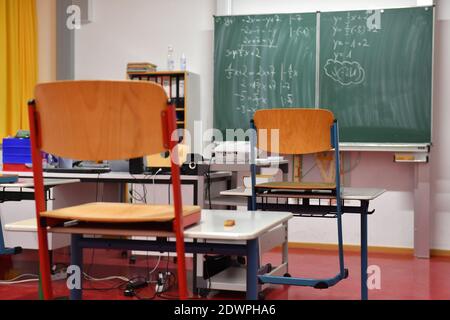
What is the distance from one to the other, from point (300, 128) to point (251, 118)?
2.17 meters

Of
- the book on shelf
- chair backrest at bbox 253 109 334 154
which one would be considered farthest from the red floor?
the book on shelf

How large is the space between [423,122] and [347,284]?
6.18ft

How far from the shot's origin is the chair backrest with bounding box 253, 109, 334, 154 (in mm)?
2719

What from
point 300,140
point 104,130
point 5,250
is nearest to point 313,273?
point 300,140

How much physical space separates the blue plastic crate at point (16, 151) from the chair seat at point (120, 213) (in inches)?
102

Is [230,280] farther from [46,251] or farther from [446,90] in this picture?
[446,90]

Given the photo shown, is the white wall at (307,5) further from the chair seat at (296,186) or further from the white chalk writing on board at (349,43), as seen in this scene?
the chair seat at (296,186)

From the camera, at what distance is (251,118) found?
490cm

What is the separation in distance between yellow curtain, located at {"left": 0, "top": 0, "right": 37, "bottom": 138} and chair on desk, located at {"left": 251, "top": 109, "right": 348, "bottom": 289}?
345 cm

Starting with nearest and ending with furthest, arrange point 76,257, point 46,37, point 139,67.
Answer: point 76,257 → point 139,67 → point 46,37

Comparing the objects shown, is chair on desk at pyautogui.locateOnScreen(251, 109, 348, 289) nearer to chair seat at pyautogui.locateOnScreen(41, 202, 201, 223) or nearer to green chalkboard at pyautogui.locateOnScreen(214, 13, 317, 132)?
chair seat at pyautogui.locateOnScreen(41, 202, 201, 223)

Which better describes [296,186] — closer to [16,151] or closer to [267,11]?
[16,151]

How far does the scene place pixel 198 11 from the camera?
18.6ft

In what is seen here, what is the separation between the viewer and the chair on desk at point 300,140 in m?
2.72
